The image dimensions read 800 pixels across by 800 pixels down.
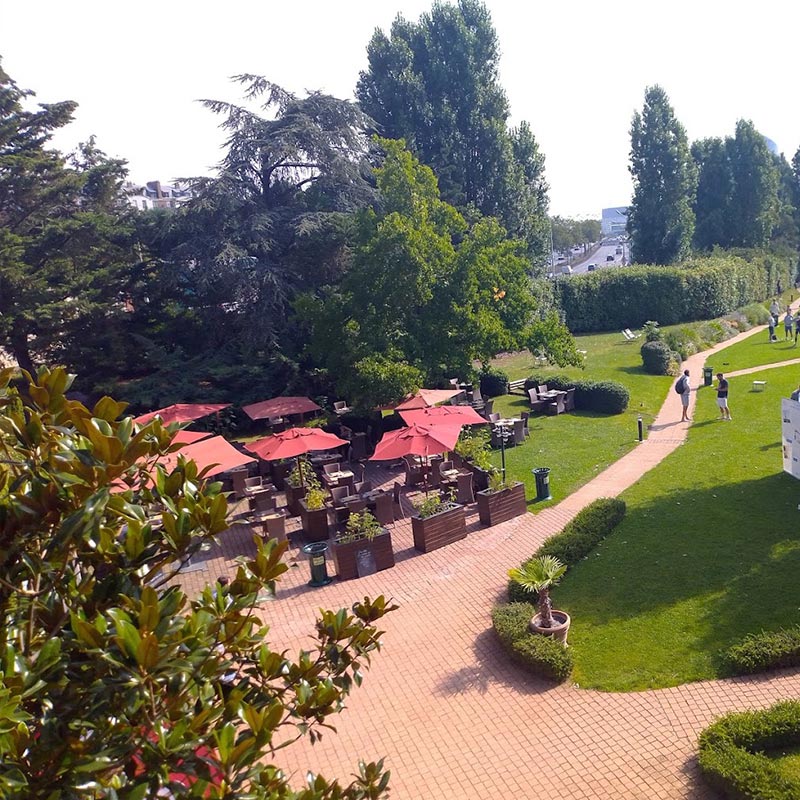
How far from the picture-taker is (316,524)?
1424 centimetres

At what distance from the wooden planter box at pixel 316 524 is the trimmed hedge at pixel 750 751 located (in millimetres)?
8618

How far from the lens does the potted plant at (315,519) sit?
14195mm

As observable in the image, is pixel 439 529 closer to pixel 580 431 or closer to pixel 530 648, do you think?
pixel 530 648

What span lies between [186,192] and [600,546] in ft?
73.0

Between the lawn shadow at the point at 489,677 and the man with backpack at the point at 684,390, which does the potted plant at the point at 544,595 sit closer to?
the lawn shadow at the point at 489,677

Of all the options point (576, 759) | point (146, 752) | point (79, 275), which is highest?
point (79, 275)

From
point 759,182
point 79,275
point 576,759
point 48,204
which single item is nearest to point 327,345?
point 79,275

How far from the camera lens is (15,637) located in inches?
→ 110

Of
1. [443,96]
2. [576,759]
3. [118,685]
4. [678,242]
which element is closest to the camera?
[118,685]

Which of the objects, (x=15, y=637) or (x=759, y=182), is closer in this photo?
(x=15, y=637)

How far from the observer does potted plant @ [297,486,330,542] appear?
14195 millimetres

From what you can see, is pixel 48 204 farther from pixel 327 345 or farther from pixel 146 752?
pixel 146 752

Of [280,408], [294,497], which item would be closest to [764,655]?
[294,497]

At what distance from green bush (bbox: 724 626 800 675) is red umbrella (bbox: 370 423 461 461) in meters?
6.86
